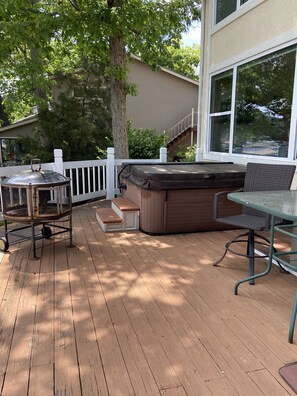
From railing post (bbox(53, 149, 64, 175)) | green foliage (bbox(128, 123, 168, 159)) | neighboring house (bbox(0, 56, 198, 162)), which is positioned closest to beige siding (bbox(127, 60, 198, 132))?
neighboring house (bbox(0, 56, 198, 162))

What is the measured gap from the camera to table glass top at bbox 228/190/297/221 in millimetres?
1870

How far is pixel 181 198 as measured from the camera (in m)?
4.07

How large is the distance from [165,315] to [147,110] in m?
13.5

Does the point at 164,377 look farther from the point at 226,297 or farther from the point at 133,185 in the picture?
the point at 133,185

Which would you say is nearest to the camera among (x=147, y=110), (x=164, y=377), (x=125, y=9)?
(x=164, y=377)

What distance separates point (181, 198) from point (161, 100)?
38.7 ft

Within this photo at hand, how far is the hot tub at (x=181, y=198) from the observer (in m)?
3.98

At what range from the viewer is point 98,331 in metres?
2.02

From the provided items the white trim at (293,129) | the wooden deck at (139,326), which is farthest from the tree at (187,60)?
the wooden deck at (139,326)

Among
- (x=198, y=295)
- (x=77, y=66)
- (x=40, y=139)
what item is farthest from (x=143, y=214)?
(x=77, y=66)

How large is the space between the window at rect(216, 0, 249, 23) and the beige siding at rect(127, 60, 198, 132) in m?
8.72

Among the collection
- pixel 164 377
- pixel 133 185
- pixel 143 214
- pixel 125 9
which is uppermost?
pixel 125 9

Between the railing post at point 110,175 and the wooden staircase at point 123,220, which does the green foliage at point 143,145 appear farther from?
the wooden staircase at point 123,220

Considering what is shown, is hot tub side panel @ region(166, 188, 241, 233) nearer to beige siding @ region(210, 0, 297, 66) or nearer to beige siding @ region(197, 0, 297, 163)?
beige siding @ region(197, 0, 297, 163)
